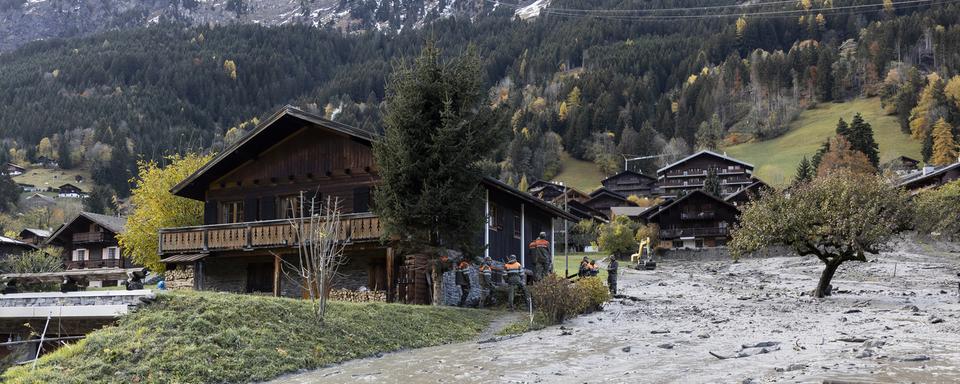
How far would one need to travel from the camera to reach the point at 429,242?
1159 inches

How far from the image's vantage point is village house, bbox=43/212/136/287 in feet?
266

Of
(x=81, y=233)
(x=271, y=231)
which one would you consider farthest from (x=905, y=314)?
(x=81, y=233)

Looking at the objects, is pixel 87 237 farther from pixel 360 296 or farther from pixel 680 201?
pixel 360 296

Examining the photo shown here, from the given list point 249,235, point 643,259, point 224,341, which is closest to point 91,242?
point 643,259

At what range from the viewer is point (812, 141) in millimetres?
141125

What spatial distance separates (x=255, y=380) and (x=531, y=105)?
17660 centimetres

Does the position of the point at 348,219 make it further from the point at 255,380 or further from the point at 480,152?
the point at 255,380

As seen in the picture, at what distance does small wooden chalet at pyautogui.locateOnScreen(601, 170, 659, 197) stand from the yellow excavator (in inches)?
2273

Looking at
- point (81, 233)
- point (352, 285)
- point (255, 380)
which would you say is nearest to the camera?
point (255, 380)

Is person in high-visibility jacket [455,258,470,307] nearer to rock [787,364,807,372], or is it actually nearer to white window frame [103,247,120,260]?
rock [787,364,807,372]

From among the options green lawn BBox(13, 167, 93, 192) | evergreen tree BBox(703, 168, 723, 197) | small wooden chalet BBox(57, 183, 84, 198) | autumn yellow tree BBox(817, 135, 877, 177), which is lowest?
evergreen tree BBox(703, 168, 723, 197)

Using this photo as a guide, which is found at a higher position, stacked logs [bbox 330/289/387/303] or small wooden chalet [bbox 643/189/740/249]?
small wooden chalet [bbox 643/189/740/249]

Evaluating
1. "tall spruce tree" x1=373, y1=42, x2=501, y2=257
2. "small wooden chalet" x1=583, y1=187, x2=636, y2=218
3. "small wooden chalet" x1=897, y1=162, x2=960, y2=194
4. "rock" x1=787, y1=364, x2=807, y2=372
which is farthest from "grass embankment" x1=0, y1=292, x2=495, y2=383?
"small wooden chalet" x1=583, y1=187, x2=636, y2=218

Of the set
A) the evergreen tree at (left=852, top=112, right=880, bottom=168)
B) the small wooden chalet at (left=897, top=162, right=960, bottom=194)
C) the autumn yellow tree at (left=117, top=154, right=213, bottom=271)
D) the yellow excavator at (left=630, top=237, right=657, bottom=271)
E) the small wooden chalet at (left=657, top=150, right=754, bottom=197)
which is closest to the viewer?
the autumn yellow tree at (left=117, top=154, right=213, bottom=271)
